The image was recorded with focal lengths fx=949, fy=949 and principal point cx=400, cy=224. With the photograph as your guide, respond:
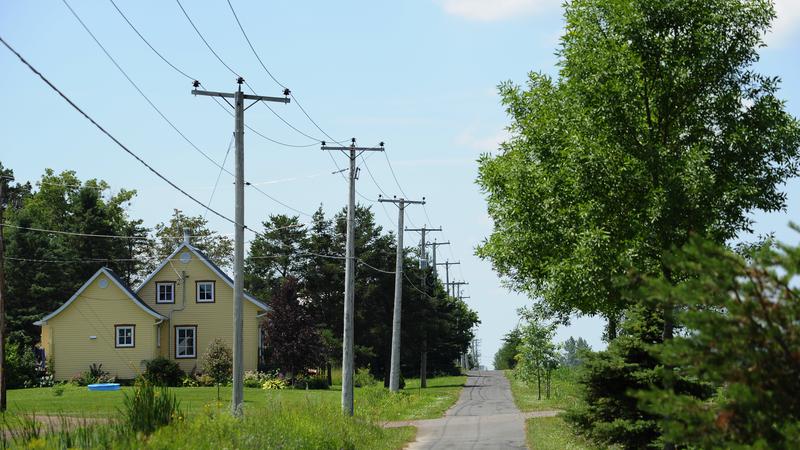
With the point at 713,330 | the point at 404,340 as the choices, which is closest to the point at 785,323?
the point at 713,330

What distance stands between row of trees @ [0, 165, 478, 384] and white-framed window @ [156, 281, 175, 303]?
192 inches

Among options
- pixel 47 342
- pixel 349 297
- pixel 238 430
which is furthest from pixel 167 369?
pixel 238 430

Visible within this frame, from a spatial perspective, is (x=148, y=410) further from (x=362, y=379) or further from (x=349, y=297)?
(x=362, y=379)

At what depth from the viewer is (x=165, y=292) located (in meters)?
56.4

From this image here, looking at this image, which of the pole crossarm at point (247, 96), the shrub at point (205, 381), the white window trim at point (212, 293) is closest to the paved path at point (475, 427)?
the pole crossarm at point (247, 96)

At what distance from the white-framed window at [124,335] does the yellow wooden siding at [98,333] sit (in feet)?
0.51

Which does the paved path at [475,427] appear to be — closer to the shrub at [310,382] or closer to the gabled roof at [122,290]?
the shrub at [310,382]

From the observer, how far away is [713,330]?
19.9ft

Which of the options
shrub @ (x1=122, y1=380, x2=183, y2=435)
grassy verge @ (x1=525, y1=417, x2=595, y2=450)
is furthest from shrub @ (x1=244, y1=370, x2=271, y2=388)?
shrub @ (x1=122, y1=380, x2=183, y2=435)

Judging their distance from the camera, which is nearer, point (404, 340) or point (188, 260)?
point (188, 260)

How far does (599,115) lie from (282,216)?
6972 cm

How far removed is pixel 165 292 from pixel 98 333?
14.6 ft

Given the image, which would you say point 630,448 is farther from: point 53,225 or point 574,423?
point 53,225

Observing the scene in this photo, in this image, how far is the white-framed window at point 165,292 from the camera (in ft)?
185
